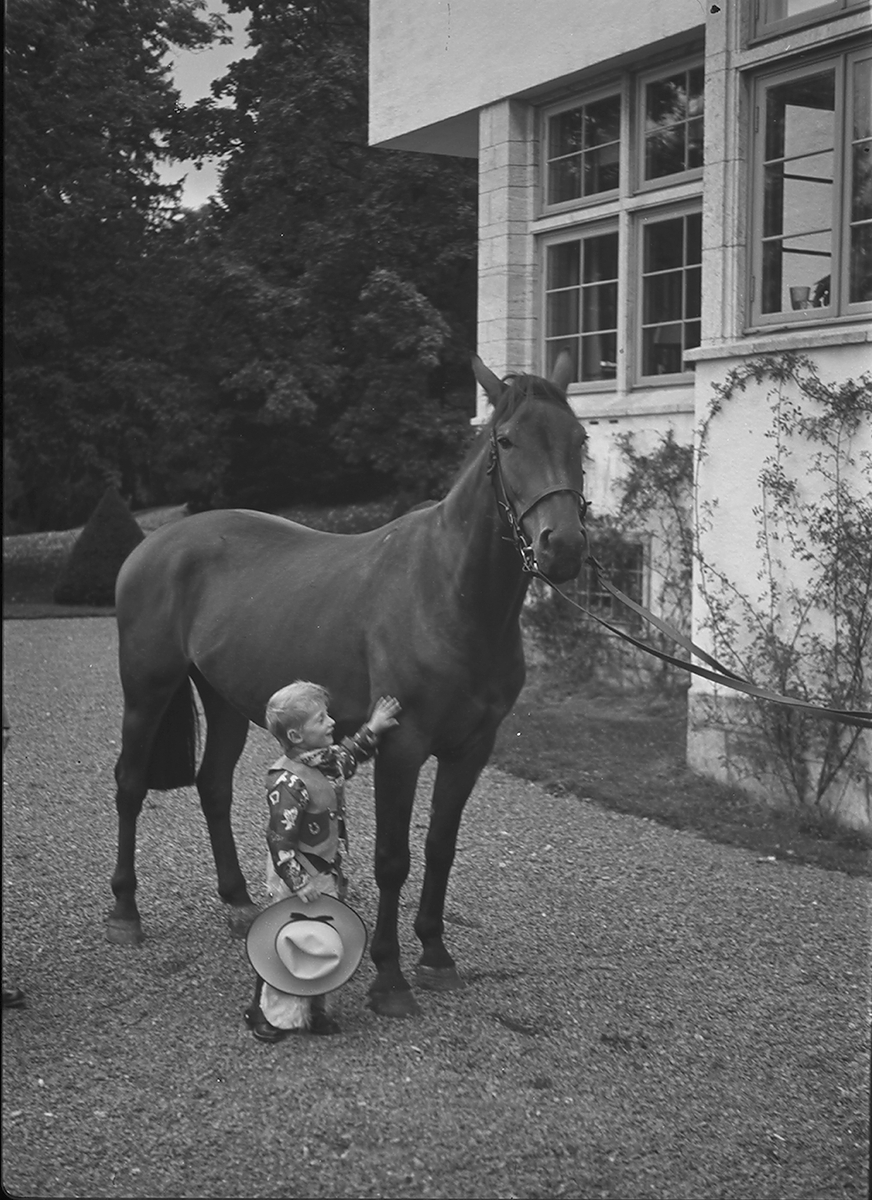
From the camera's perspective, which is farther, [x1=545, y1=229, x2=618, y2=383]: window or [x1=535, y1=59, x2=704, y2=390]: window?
[x1=545, y1=229, x2=618, y2=383]: window

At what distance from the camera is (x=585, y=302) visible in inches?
385

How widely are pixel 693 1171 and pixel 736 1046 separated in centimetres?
83

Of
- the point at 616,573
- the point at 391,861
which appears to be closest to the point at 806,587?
the point at 616,573

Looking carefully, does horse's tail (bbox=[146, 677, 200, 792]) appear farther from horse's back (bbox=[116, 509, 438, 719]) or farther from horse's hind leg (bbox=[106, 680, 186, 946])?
horse's back (bbox=[116, 509, 438, 719])

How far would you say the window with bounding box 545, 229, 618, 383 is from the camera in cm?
957

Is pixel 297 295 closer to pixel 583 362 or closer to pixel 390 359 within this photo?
pixel 390 359

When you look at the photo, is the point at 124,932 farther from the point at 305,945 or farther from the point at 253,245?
the point at 253,245

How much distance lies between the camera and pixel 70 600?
16125 millimetres

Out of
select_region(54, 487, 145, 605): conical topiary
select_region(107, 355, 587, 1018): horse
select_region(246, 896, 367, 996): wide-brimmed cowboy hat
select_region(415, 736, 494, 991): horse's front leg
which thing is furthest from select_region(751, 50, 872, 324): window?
select_region(54, 487, 145, 605): conical topiary

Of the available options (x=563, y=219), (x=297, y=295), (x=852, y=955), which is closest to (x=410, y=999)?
(x=852, y=955)

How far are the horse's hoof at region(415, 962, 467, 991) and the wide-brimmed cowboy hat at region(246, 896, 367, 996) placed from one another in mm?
590

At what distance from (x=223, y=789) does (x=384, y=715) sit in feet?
4.33

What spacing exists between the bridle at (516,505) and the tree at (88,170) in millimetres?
2341

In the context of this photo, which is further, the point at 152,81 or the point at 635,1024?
the point at 152,81
